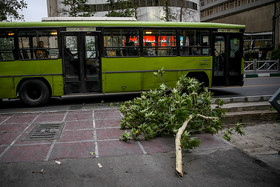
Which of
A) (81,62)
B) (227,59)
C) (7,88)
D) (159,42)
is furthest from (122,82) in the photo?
(227,59)

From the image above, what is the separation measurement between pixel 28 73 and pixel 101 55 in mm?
2664

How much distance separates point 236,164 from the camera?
4.16 m

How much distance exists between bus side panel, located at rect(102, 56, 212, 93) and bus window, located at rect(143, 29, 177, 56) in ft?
0.79

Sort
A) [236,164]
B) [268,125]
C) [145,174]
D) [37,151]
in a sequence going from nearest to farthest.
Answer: [145,174]
[236,164]
[37,151]
[268,125]

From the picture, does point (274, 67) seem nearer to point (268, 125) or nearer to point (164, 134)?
point (268, 125)

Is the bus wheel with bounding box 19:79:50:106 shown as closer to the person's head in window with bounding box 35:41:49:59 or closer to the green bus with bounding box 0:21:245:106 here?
the green bus with bounding box 0:21:245:106

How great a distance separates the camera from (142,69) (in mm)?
9898

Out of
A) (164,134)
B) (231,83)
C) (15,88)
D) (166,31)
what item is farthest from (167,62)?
(15,88)

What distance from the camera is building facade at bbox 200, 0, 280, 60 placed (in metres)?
37.6

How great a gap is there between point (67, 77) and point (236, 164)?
6.94m

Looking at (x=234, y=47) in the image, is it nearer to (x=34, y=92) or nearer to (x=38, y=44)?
(x=38, y=44)

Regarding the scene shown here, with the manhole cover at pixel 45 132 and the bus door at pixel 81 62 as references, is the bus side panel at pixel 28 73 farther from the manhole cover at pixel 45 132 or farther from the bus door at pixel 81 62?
the manhole cover at pixel 45 132

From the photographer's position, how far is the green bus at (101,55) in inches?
352

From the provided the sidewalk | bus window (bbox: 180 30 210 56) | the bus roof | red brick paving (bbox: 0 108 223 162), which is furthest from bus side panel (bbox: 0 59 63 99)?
bus window (bbox: 180 30 210 56)
